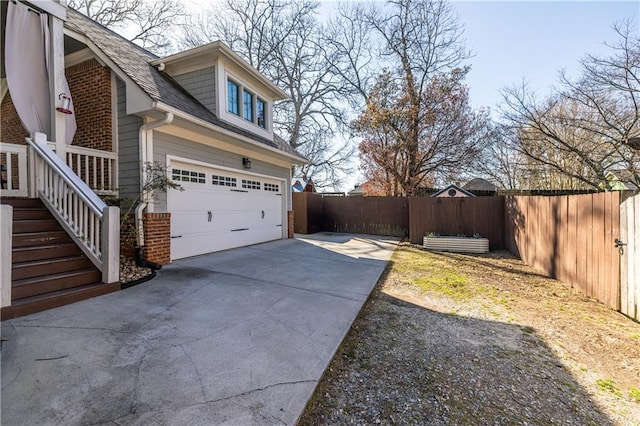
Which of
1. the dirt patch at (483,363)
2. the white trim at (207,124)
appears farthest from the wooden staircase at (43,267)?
the dirt patch at (483,363)

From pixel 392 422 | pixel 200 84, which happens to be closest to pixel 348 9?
pixel 200 84

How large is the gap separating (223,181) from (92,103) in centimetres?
302

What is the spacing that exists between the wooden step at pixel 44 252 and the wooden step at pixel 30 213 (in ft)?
2.32

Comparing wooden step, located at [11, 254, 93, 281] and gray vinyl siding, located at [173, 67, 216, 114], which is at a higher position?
gray vinyl siding, located at [173, 67, 216, 114]

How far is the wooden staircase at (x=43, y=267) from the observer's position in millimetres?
3201

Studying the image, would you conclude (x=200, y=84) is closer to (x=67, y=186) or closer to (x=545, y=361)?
(x=67, y=186)

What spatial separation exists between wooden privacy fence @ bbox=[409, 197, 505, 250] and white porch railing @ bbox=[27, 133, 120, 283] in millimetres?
8772

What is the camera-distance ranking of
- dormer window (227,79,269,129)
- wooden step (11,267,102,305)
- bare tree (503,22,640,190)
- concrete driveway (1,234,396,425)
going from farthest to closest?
bare tree (503,22,640,190)
dormer window (227,79,269,129)
wooden step (11,267,102,305)
concrete driveway (1,234,396,425)

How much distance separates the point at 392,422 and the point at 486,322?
2362 mm

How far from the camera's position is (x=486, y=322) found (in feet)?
12.0

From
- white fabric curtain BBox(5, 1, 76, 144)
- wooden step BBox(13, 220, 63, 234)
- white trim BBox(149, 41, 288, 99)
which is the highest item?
white trim BBox(149, 41, 288, 99)

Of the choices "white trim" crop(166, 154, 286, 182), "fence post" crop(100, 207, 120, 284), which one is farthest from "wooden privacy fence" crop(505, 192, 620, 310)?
"white trim" crop(166, 154, 286, 182)

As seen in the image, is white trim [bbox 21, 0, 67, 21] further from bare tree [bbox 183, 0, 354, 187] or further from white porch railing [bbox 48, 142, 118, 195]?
bare tree [bbox 183, 0, 354, 187]

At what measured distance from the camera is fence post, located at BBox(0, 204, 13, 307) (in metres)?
2.86
